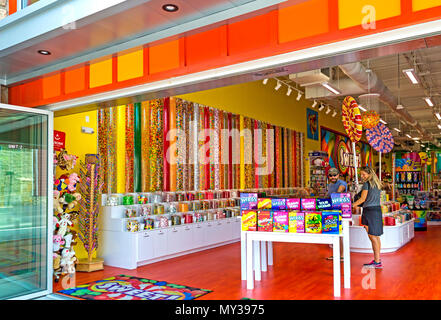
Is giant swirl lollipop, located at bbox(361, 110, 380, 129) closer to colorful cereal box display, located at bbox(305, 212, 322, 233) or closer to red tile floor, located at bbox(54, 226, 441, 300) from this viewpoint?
red tile floor, located at bbox(54, 226, 441, 300)

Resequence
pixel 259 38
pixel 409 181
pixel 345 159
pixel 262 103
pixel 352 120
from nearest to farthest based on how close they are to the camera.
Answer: pixel 259 38 < pixel 352 120 < pixel 262 103 < pixel 409 181 < pixel 345 159

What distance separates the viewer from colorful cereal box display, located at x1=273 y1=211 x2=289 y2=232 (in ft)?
16.1

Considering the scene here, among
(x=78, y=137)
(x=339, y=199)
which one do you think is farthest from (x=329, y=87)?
(x=78, y=137)

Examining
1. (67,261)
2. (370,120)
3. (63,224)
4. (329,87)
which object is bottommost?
(67,261)

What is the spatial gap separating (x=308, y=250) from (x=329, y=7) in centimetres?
557

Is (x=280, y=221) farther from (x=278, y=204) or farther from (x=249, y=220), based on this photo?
(x=249, y=220)

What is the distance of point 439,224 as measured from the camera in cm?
1219

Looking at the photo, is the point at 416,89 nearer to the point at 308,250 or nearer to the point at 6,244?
the point at 308,250

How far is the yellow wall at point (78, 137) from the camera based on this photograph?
6.47m

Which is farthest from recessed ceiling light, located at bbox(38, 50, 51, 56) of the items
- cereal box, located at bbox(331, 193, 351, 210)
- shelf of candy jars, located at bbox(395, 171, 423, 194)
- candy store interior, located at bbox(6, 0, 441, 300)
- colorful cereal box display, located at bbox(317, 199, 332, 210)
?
shelf of candy jars, located at bbox(395, 171, 423, 194)

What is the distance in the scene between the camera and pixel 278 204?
16.9 feet

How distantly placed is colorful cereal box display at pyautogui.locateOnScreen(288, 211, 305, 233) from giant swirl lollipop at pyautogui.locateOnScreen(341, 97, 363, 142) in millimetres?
3369

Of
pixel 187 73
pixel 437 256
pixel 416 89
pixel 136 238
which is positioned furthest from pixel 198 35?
pixel 416 89

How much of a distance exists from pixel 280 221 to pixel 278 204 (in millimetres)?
281
